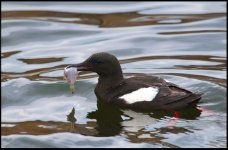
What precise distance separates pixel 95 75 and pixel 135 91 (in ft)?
7.00

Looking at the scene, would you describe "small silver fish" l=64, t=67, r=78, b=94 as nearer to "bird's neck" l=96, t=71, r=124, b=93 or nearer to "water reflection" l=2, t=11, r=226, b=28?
A: "bird's neck" l=96, t=71, r=124, b=93

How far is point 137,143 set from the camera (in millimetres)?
9680

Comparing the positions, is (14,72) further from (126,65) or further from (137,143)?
(137,143)

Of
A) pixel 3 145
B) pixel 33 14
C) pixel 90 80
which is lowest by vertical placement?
pixel 3 145

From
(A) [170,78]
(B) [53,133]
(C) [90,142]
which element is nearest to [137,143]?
(C) [90,142]

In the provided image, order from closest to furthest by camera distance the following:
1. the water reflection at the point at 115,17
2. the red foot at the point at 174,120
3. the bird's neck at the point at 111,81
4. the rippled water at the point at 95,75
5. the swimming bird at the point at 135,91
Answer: the rippled water at the point at 95,75, the red foot at the point at 174,120, the swimming bird at the point at 135,91, the bird's neck at the point at 111,81, the water reflection at the point at 115,17

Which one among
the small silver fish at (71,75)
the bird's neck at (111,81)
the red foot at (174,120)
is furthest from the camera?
the bird's neck at (111,81)

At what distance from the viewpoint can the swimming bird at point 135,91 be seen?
35.2ft

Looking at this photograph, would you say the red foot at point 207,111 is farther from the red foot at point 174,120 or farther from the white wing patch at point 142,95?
the white wing patch at point 142,95

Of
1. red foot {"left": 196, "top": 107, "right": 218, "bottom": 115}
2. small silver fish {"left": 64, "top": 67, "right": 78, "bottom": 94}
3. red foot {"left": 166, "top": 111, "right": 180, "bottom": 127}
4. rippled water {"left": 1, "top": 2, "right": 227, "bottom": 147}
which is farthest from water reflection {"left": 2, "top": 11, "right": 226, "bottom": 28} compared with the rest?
red foot {"left": 166, "top": 111, "right": 180, "bottom": 127}

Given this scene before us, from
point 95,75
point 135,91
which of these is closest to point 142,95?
point 135,91

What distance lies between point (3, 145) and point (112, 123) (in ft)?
5.27

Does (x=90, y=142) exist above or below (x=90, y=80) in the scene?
below

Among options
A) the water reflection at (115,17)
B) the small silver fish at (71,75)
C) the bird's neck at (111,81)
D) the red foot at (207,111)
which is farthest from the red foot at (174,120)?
the water reflection at (115,17)
